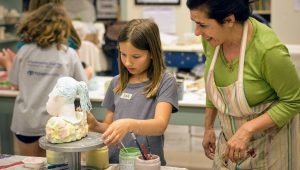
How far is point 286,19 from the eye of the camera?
4.32 m

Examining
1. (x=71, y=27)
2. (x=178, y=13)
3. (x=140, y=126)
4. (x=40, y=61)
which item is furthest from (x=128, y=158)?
(x=178, y=13)

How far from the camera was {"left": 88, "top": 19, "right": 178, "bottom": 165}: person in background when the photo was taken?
6.50 feet

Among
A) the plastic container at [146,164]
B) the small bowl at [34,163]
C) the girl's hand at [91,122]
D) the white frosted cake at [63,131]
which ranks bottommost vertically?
the small bowl at [34,163]

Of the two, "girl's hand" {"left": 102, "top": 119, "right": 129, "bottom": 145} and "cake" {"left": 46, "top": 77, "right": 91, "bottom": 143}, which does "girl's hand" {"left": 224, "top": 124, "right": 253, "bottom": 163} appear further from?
"cake" {"left": 46, "top": 77, "right": 91, "bottom": 143}

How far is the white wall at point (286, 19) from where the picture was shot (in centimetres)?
428

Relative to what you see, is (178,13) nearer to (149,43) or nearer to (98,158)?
(149,43)

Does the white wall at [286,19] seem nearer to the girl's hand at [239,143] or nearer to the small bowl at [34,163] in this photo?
the girl's hand at [239,143]

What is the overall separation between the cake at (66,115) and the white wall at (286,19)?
2.93 meters

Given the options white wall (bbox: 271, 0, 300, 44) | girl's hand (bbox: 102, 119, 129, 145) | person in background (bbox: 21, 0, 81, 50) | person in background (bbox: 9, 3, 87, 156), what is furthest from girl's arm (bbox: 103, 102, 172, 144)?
white wall (bbox: 271, 0, 300, 44)

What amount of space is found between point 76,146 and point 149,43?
0.61 metres

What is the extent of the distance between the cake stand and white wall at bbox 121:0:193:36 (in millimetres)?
4466

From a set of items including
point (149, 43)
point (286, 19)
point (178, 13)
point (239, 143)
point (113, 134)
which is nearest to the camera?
point (113, 134)

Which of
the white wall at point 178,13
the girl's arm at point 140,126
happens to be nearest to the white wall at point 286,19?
the white wall at point 178,13

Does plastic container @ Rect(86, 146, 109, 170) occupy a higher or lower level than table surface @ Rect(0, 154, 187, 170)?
higher
